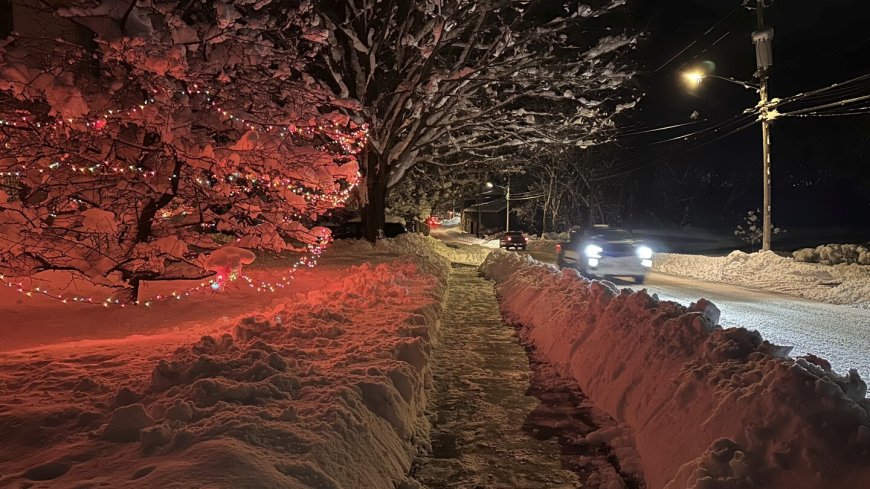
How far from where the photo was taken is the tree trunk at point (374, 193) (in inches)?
Answer: 798

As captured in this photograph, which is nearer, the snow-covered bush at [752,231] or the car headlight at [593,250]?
the car headlight at [593,250]

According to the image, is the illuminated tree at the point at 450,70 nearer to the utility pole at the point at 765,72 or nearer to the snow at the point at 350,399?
the utility pole at the point at 765,72

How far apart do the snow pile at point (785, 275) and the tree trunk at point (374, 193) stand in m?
11.3

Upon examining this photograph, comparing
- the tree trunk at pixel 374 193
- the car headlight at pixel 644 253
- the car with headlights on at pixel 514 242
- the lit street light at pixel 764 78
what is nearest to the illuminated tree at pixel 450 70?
the tree trunk at pixel 374 193

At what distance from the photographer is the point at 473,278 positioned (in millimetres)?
19500

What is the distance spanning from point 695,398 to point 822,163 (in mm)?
50854

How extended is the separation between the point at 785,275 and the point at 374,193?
1346 cm

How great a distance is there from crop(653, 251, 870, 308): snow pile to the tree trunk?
11.3 m

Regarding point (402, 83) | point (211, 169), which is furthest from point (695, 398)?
point (402, 83)

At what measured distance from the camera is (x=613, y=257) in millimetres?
17031

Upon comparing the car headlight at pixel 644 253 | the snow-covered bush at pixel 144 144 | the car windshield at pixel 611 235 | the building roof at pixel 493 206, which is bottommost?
the car headlight at pixel 644 253

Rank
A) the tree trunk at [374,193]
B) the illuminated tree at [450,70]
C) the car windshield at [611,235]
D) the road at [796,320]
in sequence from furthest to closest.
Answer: the tree trunk at [374,193] → the car windshield at [611,235] → the illuminated tree at [450,70] → the road at [796,320]

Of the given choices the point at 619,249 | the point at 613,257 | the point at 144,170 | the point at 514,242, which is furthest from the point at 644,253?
the point at 514,242

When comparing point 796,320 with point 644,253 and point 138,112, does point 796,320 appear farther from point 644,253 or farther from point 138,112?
point 138,112
